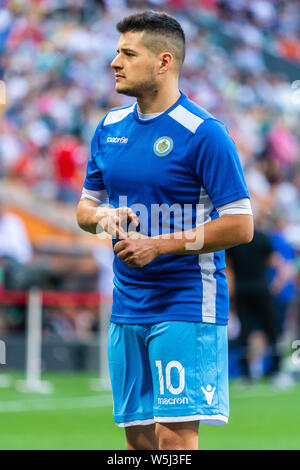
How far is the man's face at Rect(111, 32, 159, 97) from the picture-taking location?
451 centimetres

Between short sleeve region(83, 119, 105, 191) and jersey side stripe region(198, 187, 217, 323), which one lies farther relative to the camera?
short sleeve region(83, 119, 105, 191)

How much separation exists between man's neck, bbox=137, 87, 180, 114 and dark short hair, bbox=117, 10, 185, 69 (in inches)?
7.1

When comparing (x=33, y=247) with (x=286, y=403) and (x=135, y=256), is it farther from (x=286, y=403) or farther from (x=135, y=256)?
(x=135, y=256)

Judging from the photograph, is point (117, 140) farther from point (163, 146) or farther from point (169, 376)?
point (169, 376)

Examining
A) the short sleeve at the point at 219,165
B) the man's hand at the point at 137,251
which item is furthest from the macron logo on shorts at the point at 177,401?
the short sleeve at the point at 219,165

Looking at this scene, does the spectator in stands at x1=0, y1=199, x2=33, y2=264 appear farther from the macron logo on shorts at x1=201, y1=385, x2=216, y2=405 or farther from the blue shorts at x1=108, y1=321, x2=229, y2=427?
the macron logo on shorts at x1=201, y1=385, x2=216, y2=405

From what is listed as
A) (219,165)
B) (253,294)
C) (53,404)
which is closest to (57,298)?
(253,294)

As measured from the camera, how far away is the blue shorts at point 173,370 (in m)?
4.39

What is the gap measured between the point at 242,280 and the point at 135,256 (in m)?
8.75

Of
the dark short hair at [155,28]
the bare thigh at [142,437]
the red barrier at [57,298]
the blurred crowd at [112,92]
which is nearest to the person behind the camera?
the dark short hair at [155,28]

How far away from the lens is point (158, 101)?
4.56 meters

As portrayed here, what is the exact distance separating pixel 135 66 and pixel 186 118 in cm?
32

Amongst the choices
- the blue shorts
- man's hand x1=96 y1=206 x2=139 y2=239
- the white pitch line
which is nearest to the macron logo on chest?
man's hand x1=96 y1=206 x2=139 y2=239

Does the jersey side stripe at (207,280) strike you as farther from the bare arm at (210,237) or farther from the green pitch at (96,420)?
the green pitch at (96,420)
